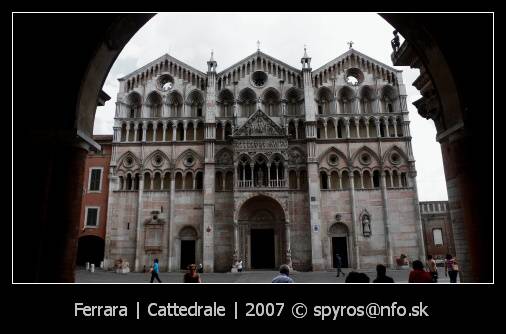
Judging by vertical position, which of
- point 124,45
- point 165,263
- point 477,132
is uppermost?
point 124,45

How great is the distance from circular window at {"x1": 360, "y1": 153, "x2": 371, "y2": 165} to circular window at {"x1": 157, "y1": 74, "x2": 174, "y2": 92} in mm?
20174

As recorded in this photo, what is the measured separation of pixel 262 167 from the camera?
104 ft

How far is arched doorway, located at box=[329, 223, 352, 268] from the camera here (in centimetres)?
3058

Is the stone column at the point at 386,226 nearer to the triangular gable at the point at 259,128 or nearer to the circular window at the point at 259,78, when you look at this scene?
the triangular gable at the point at 259,128

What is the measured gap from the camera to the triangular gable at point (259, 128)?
31797 millimetres

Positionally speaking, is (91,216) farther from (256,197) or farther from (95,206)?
(256,197)

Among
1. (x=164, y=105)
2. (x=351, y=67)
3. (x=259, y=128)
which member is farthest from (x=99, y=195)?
(x=351, y=67)

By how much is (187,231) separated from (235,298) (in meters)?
27.8

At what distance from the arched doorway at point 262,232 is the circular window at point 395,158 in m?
11.5

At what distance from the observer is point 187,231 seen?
103ft

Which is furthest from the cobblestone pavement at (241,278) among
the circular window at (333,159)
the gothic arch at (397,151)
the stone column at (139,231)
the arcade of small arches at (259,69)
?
the arcade of small arches at (259,69)

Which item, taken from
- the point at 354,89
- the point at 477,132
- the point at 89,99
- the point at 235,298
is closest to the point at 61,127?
the point at 89,99

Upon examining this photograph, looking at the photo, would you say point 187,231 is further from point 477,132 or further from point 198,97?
point 477,132
